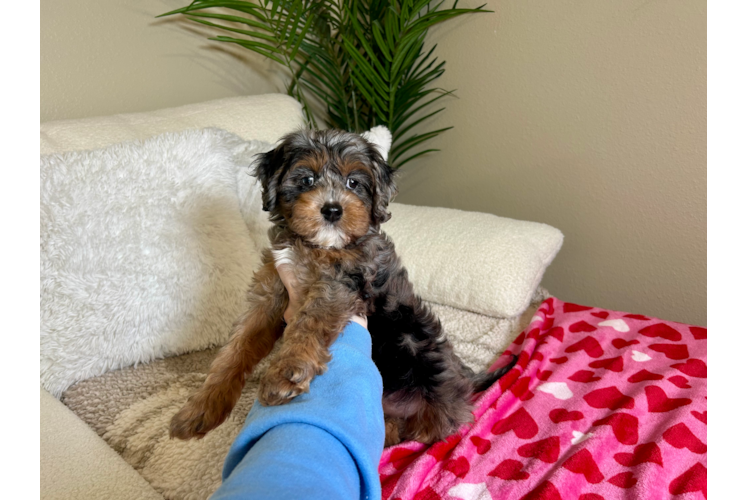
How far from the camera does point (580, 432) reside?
181cm

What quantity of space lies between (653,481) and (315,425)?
121 cm

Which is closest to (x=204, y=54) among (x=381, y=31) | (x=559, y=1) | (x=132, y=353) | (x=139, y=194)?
(x=381, y=31)

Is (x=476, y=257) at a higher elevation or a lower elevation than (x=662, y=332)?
higher

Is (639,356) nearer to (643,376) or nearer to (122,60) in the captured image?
(643,376)

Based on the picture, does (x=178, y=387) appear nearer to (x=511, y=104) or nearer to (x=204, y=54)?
(x=204, y=54)

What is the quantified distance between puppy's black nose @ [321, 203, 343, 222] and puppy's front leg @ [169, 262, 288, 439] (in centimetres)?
35

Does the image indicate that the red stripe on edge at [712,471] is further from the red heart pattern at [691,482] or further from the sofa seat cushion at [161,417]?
the sofa seat cushion at [161,417]

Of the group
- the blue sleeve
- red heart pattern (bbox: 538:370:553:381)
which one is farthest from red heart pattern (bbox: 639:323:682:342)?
the blue sleeve

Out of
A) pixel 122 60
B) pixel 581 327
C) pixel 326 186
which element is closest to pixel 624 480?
pixel 581 327

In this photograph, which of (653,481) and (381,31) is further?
(381,31)

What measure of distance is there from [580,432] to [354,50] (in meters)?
2.88

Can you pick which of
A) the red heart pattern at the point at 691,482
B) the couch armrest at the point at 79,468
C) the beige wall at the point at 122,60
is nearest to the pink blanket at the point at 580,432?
the red heart pattern at the point at 691,482

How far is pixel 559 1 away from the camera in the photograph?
3236 mm

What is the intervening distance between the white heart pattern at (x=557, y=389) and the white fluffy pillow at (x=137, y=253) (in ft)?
4.83
